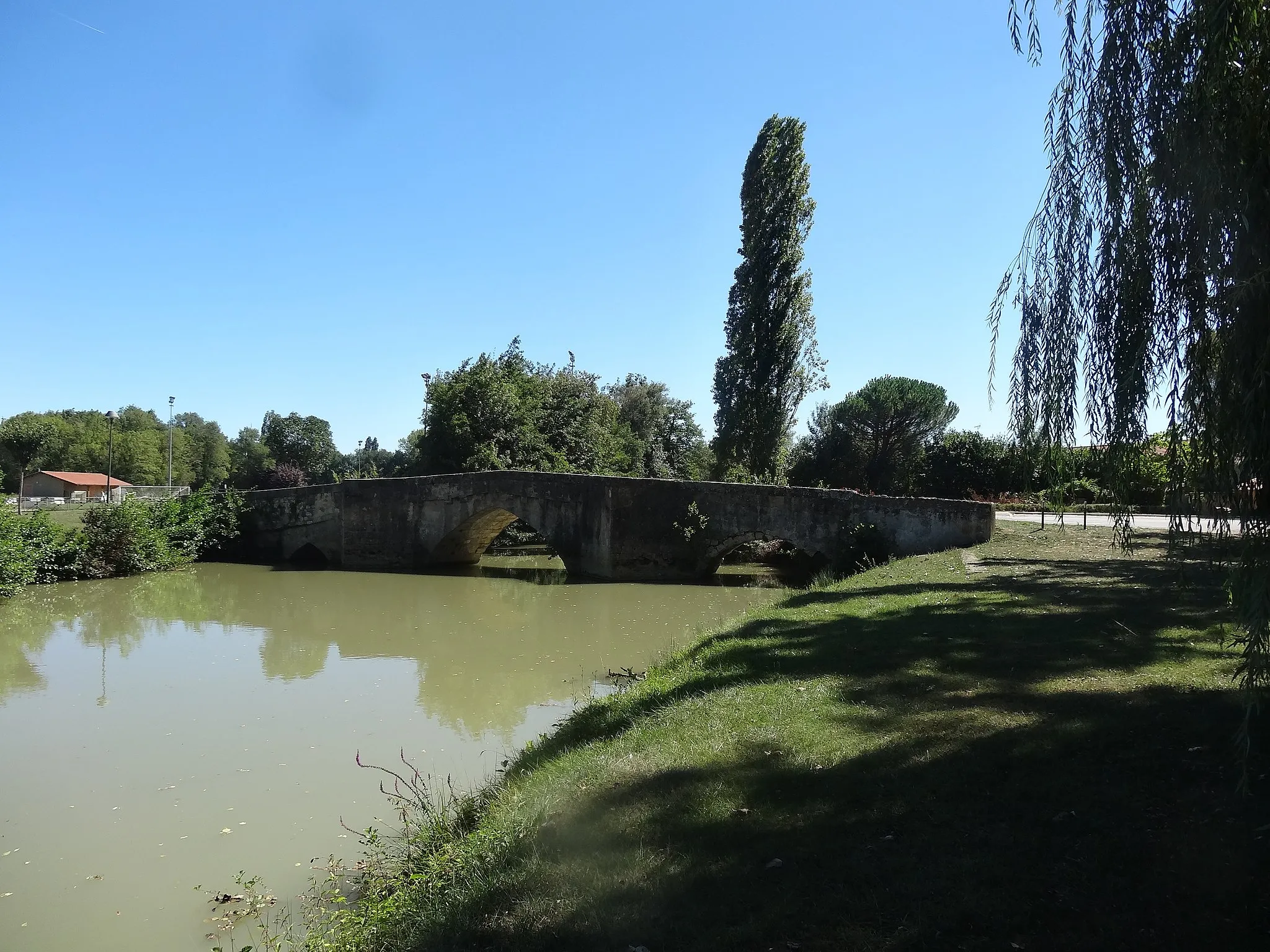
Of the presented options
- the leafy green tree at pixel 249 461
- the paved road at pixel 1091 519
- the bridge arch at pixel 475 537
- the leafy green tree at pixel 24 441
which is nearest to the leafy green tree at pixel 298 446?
the leafy green tree at pixel 249 461

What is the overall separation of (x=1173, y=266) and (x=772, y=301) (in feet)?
70.3

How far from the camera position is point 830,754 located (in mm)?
4453

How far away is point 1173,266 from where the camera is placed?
3.42m

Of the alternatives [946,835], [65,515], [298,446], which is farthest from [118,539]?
[298,446]

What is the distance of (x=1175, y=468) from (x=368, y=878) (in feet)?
14.6

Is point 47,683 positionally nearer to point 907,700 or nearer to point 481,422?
point 907,700

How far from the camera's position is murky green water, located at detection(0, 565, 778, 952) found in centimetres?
509

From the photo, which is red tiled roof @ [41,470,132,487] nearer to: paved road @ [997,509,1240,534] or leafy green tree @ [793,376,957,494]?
leafy green tree @ [793,376,957,494]

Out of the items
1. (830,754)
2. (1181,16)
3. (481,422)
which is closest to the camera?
(1181,16)

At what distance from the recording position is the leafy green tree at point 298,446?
50.8m

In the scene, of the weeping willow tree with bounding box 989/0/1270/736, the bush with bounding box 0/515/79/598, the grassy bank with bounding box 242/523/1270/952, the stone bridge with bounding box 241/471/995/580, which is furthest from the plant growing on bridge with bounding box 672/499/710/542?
the weeping willow tree with bounding box 989/0/1270/736

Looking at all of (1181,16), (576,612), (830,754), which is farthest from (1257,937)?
(576,612)

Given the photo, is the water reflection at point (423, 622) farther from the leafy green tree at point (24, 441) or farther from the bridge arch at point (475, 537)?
the leafy green tree at point (24, 441)

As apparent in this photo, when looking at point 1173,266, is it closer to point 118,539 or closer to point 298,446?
point 118,539
